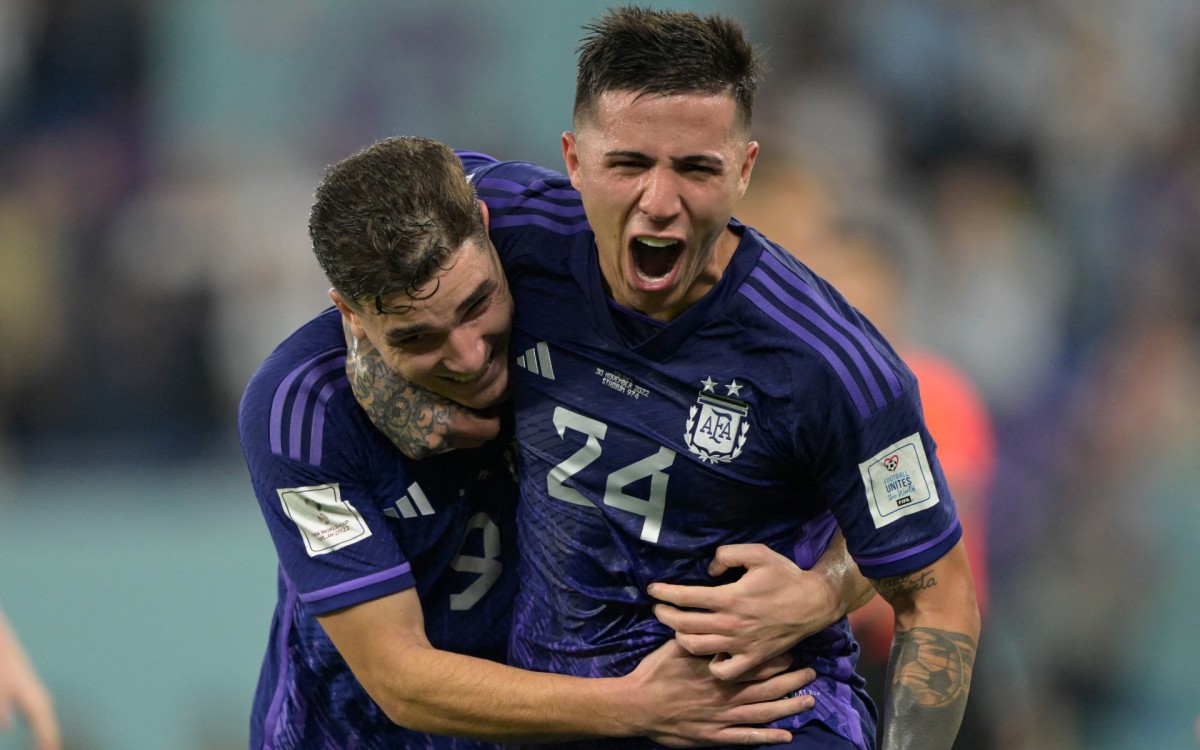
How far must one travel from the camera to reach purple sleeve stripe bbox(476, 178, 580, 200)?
2.96m

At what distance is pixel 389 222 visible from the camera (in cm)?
272

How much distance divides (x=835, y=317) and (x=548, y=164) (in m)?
5.49

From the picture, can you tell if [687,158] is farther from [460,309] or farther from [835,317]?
[460,309]

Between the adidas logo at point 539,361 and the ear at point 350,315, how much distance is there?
0.32 meters

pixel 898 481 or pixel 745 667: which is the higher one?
pixel 898 481

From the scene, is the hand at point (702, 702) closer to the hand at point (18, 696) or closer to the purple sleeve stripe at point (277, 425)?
the purple sleeve stripe at point (277, 425)

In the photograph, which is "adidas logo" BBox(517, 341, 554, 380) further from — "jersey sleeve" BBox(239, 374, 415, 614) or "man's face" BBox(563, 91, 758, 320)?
"jersey sleeve" BBox(239, 374, 415, 614)

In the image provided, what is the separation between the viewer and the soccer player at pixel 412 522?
2744 millimetres

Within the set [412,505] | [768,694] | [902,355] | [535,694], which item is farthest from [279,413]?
[902,355]

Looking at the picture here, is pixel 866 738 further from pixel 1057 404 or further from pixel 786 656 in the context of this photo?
pixel 1057 404

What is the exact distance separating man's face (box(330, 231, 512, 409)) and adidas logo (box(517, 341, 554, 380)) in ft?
0.16

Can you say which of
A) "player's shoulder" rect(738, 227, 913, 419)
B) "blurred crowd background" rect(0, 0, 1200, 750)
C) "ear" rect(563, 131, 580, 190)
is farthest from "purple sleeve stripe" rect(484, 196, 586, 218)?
"blurred crowd background" rect(0, 0, 1200, 750)

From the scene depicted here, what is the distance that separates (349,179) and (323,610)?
882 millimetres

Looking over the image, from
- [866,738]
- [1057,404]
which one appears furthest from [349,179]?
[1057,404]
